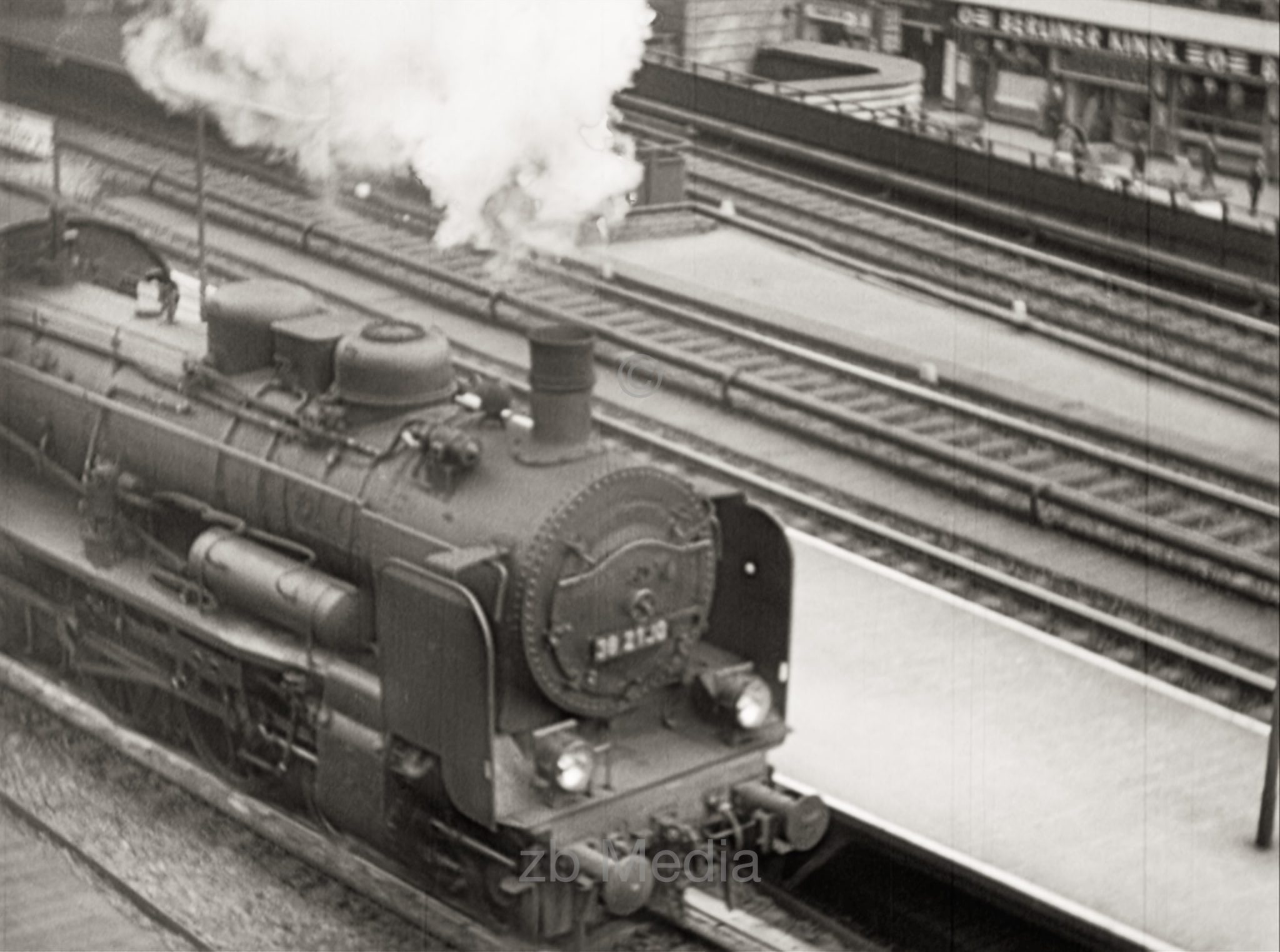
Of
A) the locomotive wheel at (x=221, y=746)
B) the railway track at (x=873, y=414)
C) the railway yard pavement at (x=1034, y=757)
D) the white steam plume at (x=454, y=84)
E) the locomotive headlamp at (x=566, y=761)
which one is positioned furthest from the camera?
the railway track at (x=873, y=414)

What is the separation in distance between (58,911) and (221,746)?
5.22 feet

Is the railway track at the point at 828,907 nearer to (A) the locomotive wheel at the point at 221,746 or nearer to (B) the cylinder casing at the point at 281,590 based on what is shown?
(A) the locomotive wheel at the point at 221,746

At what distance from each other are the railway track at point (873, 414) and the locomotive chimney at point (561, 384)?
16.9 ft

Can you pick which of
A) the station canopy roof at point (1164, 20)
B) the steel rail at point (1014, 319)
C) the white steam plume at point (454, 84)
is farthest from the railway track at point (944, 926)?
the station canopy roof at point (1164, 20)

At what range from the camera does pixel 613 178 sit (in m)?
16.9

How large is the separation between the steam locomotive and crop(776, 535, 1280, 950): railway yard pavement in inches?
48.6

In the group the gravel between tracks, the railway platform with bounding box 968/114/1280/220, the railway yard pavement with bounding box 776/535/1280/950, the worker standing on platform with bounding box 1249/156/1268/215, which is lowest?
the gravel between tracks

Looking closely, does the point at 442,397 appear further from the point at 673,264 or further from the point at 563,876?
the point at 673,264

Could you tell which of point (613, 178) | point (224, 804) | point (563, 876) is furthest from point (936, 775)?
point (613, 178)

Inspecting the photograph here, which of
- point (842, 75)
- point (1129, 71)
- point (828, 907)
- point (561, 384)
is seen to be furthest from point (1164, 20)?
point (561, 384)

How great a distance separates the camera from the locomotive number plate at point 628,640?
8.84m

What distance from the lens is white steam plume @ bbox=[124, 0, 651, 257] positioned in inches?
500

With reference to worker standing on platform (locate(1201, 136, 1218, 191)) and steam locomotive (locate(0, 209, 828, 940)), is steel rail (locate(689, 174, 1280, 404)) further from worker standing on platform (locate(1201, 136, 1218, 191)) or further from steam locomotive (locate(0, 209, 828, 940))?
steam locomotive (locate(0, 209, 828, 940))

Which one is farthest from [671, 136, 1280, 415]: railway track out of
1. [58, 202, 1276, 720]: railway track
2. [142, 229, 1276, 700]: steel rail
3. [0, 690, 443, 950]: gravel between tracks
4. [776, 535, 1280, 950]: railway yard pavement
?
[0, 690, 443, 950]: gravel between tracks
